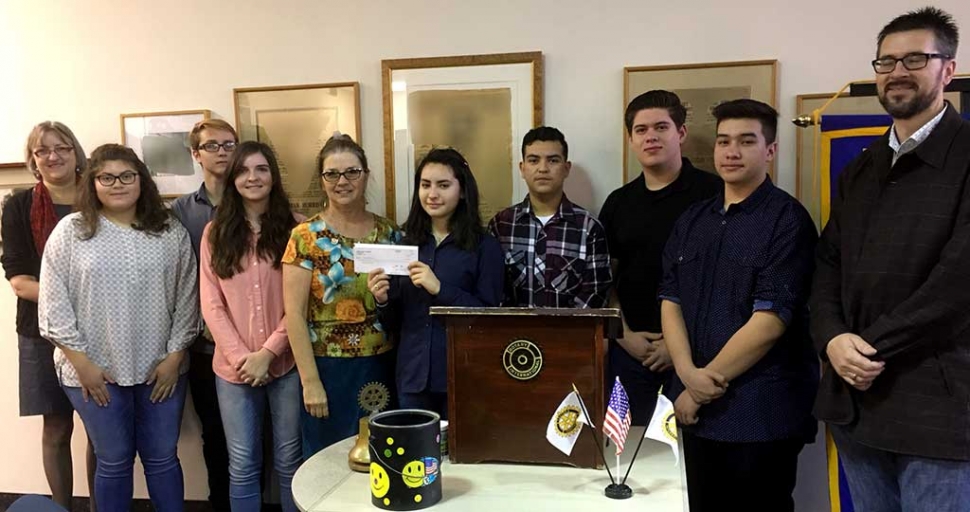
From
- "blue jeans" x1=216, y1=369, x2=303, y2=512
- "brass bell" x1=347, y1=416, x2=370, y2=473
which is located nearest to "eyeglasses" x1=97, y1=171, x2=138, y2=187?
"blue jeans" x1=216, y1=369, x2=303, y2=512

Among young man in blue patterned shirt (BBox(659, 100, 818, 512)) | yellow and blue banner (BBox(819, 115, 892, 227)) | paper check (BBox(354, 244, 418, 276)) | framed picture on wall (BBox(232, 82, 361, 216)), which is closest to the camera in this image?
paper check (BBox(354, 244, 418, 276))

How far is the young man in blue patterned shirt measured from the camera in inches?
71.4

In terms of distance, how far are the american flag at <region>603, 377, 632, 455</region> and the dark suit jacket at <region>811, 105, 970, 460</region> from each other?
610mm

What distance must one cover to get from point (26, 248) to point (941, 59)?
3063 millimetres

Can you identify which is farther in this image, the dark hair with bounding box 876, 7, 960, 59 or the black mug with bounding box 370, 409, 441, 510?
the dark hair with bounding box 876, 7, 960, 59

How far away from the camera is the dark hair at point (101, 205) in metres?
2.27

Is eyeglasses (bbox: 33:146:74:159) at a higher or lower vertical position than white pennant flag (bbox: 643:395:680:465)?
higher

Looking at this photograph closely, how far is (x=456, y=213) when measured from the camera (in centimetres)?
213

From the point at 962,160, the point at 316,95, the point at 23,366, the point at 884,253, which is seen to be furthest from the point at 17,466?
the point at 962,160

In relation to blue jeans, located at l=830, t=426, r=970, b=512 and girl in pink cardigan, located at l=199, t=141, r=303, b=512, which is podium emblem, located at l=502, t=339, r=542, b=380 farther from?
girl in pink cardigan, located at l=199, t=141, r=303, b=512

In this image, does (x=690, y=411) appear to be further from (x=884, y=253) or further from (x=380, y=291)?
(x=380, y=291)

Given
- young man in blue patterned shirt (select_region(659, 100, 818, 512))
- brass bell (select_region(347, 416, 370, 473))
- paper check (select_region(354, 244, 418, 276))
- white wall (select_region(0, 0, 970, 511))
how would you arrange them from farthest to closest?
1. white wall (select_region(0, 0, 970, 511))
2. young man in blue patterned shirt (select_region(659, 100, 818, 512))
3. paper check (select_region(354, 244, 418, 276))
4. brass bell (select_region(347, 416, 370, 473))

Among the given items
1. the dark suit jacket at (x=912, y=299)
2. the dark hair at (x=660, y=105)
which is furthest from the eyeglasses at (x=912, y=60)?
the dark hair at (x=660, y=105)

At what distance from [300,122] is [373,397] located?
1.33m
